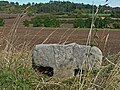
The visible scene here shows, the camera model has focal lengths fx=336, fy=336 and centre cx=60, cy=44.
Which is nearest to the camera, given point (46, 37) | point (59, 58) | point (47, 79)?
point (47, 79)

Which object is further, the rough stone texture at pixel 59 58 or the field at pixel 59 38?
the field at pixel 59 38

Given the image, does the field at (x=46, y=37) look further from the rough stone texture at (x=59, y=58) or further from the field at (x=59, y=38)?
the rough stone texture at (x=59, y=58)

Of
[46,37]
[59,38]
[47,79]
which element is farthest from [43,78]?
[59,38]

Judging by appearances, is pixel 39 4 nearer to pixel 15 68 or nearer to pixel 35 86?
pixel 15 68

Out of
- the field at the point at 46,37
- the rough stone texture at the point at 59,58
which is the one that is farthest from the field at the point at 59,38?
the rough stone texture at the point at 59,58

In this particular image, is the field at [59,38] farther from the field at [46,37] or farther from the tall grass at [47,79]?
the tall grass at [47,79]

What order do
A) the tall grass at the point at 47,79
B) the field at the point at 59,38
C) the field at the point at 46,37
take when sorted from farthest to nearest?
1. the field at the point at 59,38
2. the field at the point at 46,37
3. the tall grass at the point at 47,79

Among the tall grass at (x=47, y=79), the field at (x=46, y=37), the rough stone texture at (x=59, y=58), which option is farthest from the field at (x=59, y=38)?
the tall grass at (x=47, y=79)

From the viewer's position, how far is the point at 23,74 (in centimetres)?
586

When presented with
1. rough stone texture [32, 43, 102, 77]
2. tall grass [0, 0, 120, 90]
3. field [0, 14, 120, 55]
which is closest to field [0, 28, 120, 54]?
field [0, 14, 120, 55]

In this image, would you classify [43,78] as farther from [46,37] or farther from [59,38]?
[59,38]

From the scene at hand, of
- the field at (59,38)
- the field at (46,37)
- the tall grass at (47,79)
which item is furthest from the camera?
the field at (59,38)

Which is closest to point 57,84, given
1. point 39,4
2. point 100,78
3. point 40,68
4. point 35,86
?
point 35,86

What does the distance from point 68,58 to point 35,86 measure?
113 centimetres
